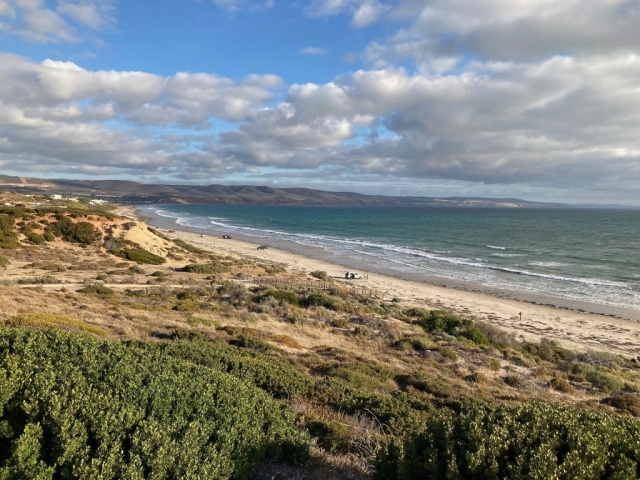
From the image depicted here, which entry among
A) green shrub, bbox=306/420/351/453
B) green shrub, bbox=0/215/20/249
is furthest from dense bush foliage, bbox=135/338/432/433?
green shrub, bbox=0/215/20/249

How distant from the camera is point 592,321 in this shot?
86.7 ft

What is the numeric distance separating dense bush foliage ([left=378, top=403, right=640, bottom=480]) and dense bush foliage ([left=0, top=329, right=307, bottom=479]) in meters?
1.57

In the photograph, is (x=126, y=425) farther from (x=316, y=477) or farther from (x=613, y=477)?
(x=613, y=477)

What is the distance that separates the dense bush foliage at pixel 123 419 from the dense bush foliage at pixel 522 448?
1569 millimetres

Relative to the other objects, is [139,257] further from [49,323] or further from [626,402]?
[626,402]

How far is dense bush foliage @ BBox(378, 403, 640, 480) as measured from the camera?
10.8ft

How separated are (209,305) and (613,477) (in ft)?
61.7

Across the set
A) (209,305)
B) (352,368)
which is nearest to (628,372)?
(352,368)

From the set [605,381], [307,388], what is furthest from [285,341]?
[605,381]

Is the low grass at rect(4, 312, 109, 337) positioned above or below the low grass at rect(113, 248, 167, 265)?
above

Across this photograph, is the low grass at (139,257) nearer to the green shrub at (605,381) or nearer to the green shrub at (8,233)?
the green shrub at (8,233)

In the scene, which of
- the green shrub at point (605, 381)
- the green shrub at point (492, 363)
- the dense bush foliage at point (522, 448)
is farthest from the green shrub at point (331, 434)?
the green shrub at point (605, 381)

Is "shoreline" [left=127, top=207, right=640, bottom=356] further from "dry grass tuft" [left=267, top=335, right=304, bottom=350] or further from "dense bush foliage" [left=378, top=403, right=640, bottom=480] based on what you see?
"dense bush foliage" [left=378, top=403, right=640, bottom=480]

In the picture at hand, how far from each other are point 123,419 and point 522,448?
3.67m
